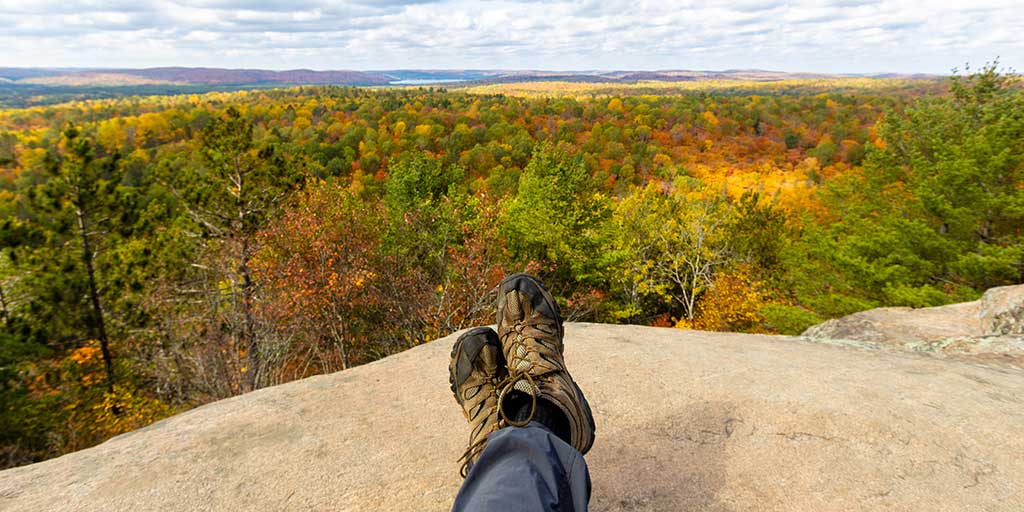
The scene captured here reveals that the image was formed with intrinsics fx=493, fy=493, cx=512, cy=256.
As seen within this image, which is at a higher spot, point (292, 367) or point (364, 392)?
point (364, 392)

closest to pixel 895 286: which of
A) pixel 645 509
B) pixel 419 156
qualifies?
pixel 645 509

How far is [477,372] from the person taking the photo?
3.41 m

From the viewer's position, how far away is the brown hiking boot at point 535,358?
105 inches

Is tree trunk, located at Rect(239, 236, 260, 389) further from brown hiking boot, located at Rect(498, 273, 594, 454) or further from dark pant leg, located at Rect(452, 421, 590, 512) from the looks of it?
dark pant leg, located at Rect(452, 421, 590, 512)

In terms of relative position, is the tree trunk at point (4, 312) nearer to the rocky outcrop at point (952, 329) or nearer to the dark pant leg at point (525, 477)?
the dark pant leg at point (525, 477)

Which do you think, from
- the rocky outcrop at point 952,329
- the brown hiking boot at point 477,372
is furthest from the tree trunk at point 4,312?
the rocky outcrop at point 952,329

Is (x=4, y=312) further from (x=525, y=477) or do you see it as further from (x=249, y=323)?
(x=525, y=477)

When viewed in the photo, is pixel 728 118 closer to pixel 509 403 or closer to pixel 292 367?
pixel 292 367

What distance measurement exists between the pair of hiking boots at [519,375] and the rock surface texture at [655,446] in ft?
2.11

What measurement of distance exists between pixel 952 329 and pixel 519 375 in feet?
23.1

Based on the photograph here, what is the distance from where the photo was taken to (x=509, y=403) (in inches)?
108

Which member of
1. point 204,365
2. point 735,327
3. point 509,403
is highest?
point 509,403

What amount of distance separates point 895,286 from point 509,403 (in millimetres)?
14624

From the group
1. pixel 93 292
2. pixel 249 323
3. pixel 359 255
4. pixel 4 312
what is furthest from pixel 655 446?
pixel 93 292
